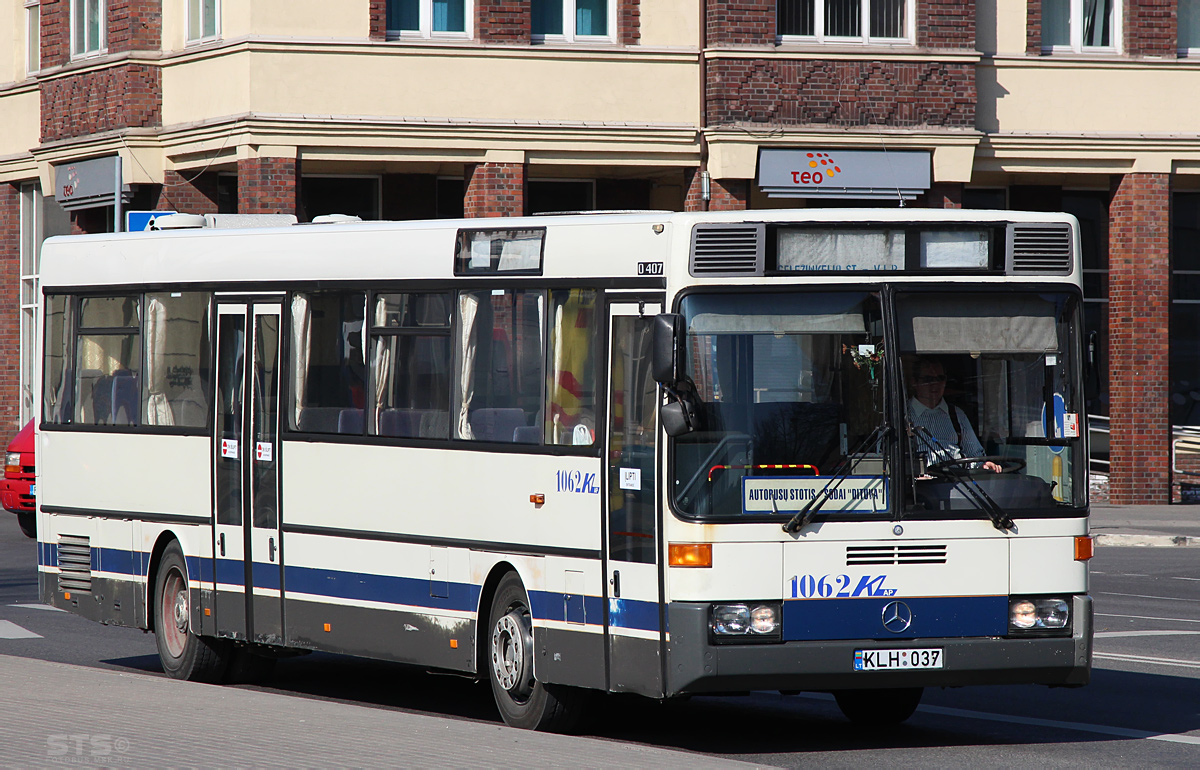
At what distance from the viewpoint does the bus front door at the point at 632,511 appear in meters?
8.77

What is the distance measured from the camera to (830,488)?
28.5 ft

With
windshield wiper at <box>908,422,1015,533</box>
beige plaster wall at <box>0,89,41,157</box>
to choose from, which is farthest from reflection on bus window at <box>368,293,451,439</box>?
beige plaster wall at <box>0,89,41,157</box>

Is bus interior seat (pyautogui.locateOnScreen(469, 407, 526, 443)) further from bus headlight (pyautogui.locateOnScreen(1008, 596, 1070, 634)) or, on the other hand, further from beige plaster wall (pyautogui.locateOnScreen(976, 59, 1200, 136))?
beige plaster wall (pyautogui.locateOnScreen(976, 59, 1200, 136))

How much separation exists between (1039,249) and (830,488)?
170cm

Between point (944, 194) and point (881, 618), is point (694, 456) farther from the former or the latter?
point (944, 194)

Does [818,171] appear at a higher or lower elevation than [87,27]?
lower

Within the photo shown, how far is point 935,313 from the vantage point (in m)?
8.96

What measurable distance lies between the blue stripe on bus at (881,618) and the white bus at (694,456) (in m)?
0.01

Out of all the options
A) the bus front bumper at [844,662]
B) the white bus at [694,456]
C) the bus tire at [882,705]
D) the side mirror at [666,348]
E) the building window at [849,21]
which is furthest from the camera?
the building window at [849,21]

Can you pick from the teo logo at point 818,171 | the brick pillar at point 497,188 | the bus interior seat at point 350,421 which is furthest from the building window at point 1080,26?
the bus interior seat at point 350,421

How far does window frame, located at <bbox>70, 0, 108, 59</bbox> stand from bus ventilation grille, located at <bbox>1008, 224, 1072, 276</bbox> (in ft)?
68.8

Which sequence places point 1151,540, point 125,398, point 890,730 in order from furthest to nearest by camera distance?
point 1151,540 → point 125,398 → point 890,730

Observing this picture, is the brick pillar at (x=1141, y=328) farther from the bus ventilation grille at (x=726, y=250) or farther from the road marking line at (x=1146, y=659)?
the bus ventilation grille at (x=726, y=250)

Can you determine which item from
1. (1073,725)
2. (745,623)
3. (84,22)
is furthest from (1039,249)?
(84,22)
